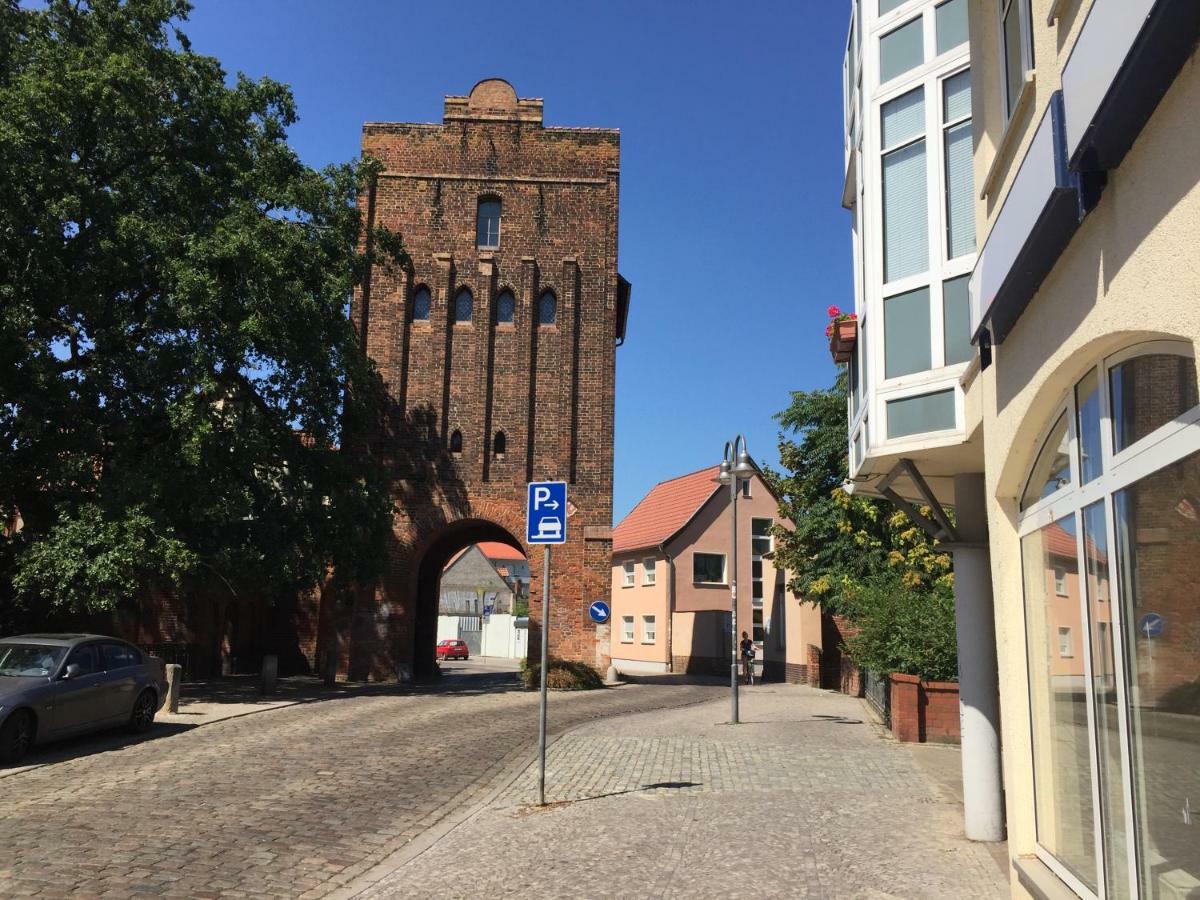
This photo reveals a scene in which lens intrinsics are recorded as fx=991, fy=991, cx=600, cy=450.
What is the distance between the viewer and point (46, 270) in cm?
1886

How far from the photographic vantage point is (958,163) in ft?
26.0

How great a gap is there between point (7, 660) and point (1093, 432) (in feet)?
40.9

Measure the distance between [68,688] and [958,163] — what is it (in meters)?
11.4

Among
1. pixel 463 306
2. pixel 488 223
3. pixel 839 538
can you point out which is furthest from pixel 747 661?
pixel 488 223

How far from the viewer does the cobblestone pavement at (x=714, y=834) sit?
6.45 m

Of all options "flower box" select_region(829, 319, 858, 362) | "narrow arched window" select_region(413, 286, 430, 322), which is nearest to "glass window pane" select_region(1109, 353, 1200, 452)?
"flower box" select_region(829, 319, 858, 362)

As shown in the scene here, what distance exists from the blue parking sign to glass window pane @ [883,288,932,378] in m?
3.39

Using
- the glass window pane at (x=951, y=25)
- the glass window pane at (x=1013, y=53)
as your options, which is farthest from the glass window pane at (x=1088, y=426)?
the glass window pane at (x=951, y=25)

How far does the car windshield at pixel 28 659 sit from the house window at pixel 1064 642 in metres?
11.3

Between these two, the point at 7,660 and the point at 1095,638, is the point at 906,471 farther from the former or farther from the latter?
the point at 7,660

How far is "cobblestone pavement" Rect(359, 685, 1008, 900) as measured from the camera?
6453 mm

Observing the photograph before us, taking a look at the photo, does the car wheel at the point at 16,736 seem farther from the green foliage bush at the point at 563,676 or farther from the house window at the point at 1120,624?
the green foliage bush at the point at 563,676

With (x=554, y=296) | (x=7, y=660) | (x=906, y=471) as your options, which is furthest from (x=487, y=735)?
(x=554, y=296)

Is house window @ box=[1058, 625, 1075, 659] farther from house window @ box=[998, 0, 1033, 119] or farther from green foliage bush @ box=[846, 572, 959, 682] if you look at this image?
green foliage bush @ box=[846, 572, 959, 682]
